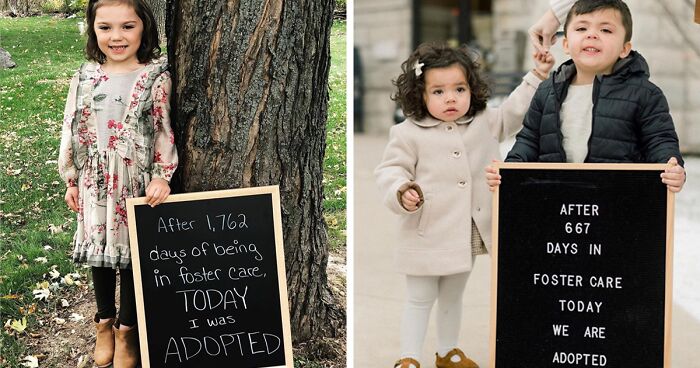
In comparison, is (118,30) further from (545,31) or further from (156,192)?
(545,31)

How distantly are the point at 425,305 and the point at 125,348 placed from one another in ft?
3.67

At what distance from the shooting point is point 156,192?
2.99 metres

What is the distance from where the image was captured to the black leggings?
10.3ft

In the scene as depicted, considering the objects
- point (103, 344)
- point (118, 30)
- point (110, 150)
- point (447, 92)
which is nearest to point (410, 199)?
point (447, 92)

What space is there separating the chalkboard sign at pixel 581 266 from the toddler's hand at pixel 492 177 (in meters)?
0.02

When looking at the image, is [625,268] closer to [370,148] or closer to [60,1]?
[60,1]

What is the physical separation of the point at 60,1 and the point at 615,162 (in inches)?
85.5

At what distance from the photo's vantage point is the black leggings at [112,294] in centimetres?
314

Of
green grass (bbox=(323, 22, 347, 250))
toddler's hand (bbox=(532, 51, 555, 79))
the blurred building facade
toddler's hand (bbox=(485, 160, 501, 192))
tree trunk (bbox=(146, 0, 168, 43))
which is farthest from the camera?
the blurred building facade

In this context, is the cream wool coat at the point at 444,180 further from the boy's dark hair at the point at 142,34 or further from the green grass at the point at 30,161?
the green grass at the point at 30,161

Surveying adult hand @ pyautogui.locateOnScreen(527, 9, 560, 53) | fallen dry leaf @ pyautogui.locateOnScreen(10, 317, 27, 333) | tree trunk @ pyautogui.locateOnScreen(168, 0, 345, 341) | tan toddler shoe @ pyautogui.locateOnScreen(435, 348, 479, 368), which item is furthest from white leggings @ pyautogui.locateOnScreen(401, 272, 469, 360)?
fallen dry leaf @ pyautogui.locateOnScreen(10, 317, 27, 333)

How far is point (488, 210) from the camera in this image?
3.08 meters

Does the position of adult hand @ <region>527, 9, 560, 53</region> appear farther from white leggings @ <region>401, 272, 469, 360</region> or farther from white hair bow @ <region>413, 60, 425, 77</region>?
white leggings @ <region>401, 272, 469, 360</region>

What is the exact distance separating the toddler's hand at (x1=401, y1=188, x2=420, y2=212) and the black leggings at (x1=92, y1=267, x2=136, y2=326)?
1.03 m
